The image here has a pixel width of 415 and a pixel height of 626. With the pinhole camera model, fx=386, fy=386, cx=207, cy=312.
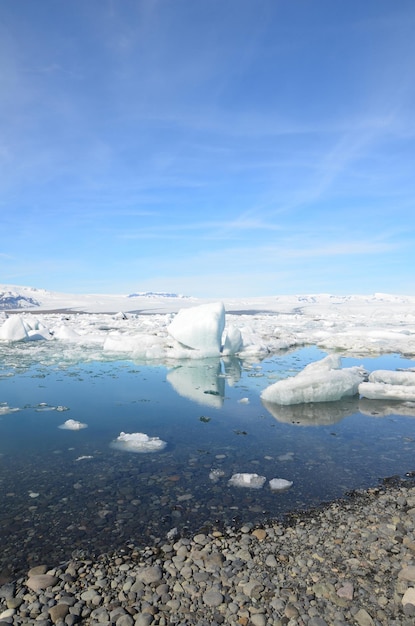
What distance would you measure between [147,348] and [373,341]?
10.4 metres

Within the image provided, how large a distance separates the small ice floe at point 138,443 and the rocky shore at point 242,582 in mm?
2175

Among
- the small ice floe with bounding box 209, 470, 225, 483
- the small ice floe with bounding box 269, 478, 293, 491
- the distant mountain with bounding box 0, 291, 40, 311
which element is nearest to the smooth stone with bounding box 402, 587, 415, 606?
the small ice floe with bounding box 269, 478, 293, 491

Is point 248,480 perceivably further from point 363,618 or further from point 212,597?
point 363,618

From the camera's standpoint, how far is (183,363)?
1305cm

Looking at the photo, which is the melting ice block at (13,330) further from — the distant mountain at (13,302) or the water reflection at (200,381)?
the distant mountain at (13,302)

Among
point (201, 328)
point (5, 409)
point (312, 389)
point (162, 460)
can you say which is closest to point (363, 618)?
point (162, 460)

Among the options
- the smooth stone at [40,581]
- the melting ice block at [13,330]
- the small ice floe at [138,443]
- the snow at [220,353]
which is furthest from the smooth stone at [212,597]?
the melting ice block at [13,330]

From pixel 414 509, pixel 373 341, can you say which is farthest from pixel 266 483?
pixel 373 341

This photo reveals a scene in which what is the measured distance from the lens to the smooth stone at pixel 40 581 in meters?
2.64

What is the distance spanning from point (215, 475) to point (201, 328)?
9.39 metres

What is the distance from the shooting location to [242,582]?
2.63 m

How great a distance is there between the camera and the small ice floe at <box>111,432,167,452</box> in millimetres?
5309

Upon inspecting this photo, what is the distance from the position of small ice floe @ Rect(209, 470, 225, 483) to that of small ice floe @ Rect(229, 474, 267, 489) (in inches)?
6.3

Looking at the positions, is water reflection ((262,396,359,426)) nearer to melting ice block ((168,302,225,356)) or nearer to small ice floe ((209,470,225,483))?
small ice floe ((209,470,225,483))
